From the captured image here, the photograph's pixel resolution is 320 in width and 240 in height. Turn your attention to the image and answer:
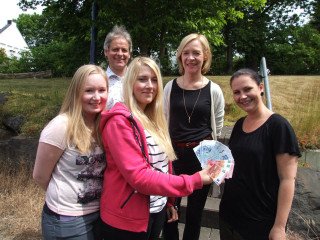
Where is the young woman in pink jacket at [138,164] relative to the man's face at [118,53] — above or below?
below

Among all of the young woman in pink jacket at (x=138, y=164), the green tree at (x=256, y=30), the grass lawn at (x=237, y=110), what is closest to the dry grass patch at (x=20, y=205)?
the grass lawn at (x=237, y=110)

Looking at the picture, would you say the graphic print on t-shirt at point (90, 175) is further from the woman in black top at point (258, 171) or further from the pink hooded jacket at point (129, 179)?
the woman in black top at point (258, 171)

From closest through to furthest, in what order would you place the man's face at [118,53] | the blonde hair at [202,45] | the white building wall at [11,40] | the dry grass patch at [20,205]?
the blonde hair at [202,45] < the man's face at [118,53] < the dry grass patch at [20,205] < the white building wall at [11,40]

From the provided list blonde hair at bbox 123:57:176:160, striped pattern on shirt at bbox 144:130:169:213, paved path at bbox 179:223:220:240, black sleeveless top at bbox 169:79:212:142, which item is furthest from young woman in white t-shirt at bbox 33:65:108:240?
paved path at bbox 179:223:220:240

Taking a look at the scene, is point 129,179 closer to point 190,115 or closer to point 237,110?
point 190,115

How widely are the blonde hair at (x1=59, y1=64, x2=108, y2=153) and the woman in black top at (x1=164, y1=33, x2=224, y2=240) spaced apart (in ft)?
3.87

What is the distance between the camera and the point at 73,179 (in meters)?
2.14

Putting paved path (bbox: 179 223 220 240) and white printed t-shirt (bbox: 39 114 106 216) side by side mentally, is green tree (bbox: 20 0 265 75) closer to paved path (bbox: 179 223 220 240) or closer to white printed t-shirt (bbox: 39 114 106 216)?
paved path (bbox: 179 223 220 240)

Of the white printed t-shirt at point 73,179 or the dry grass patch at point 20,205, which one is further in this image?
the dry grass patch at point 20,205

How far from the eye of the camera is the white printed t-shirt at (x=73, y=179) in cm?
211

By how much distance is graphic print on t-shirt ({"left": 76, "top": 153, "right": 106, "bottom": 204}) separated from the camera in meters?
2.13

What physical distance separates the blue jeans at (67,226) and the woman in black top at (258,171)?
3.11ft

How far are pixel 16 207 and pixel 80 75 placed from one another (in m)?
3.04

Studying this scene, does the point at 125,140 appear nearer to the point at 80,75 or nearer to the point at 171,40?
the point at 80,75
